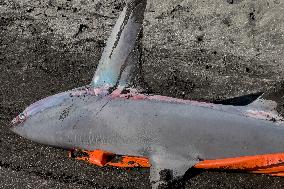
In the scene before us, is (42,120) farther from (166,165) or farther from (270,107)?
(270,107)

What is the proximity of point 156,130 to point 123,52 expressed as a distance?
1252mm

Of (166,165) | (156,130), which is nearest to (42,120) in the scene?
(156,130)

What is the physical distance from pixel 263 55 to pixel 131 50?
8.15 feet

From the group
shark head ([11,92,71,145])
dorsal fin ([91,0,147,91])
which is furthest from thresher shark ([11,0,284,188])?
dorsal fin ([91,0,147,91])

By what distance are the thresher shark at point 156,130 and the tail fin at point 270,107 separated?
0.5 inches

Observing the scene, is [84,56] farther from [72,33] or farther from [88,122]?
[88,122]

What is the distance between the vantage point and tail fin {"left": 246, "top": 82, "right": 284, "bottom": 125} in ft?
15.0

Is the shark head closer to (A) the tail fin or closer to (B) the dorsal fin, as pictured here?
(B) the dorsal fin

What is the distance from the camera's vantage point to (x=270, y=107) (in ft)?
15.9

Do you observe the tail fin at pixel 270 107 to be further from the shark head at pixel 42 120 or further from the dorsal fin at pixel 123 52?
the shark head at pixel 42 120

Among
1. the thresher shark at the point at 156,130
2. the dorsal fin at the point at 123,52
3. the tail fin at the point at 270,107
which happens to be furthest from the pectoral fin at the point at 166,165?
the dorsal fin at the point at 123,52

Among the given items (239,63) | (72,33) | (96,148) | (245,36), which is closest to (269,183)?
(96,148)

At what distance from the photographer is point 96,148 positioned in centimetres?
452

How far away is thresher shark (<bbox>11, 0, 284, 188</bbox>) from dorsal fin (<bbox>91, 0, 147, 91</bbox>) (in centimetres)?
16
